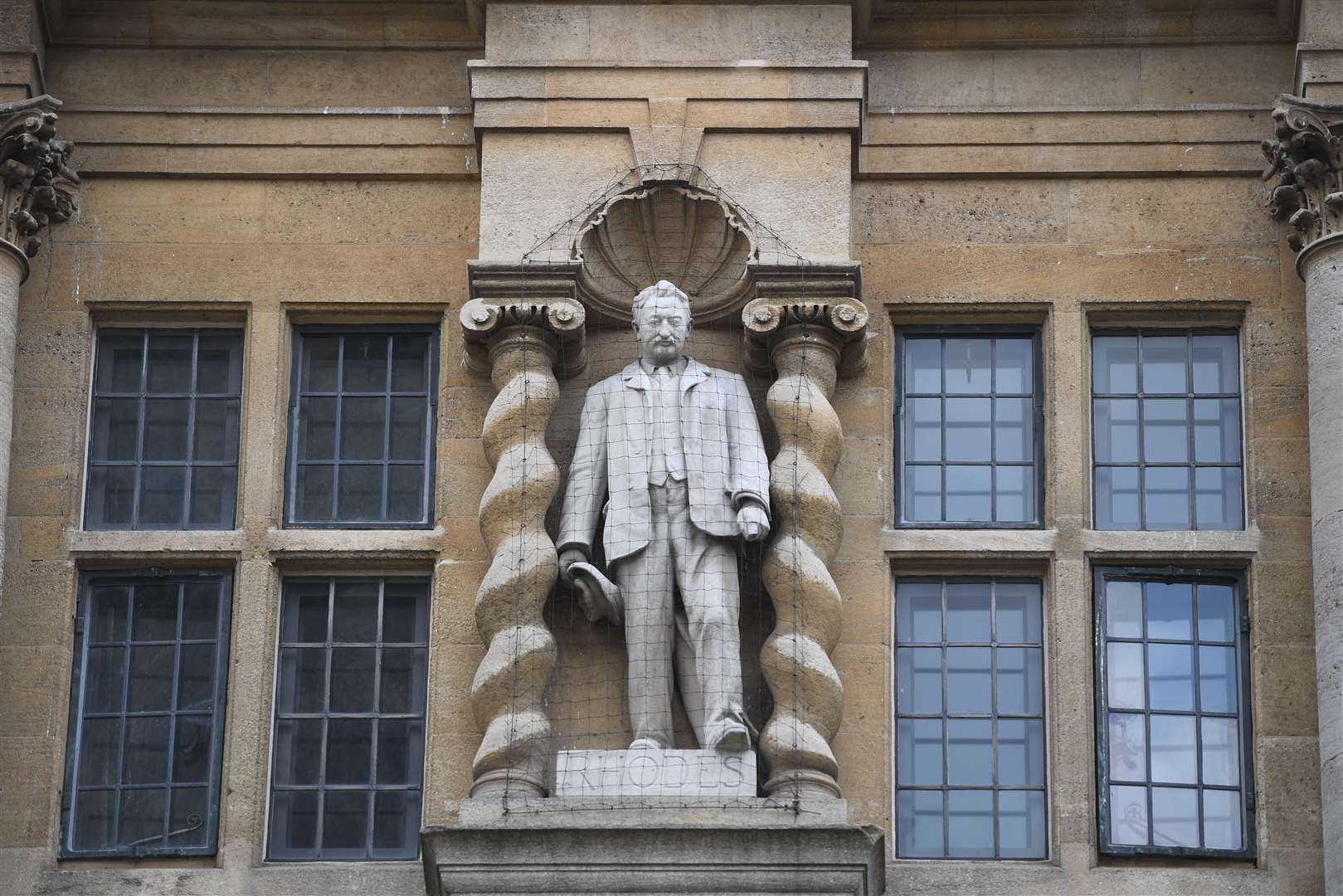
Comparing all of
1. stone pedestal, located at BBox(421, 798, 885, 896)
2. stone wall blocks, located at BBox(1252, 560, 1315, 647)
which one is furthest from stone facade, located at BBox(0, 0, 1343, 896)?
stone pedestal, located at BBox(421, 798, 885, 896)

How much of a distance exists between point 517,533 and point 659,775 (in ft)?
4.78

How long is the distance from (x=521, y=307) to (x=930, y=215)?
224 cm

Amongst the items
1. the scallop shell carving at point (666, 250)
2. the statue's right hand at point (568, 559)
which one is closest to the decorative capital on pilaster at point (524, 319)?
the scallop shell carving at point (666, 250)

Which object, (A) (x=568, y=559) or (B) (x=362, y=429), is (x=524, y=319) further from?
(A) (x=568, y=559)

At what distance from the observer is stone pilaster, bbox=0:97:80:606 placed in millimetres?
19938

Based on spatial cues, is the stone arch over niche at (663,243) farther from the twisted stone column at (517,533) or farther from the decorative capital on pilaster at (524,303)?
the twisted stone column at (517,533)

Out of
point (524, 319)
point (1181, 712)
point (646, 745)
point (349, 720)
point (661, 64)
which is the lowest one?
point (646, 745)

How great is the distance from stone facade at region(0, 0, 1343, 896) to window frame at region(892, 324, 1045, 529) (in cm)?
7

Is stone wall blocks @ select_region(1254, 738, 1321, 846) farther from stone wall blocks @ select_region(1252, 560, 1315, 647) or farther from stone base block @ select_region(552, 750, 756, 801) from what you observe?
stone base block @ select_region(552, 750, 756, 801)

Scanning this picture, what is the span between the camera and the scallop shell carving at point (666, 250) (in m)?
20.2

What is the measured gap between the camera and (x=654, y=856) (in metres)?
18.2

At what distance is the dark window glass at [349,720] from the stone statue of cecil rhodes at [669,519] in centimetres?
105

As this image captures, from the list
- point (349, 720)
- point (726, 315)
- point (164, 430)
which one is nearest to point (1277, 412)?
point (726, 315)

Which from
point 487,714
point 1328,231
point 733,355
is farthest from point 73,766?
point 1328,231
